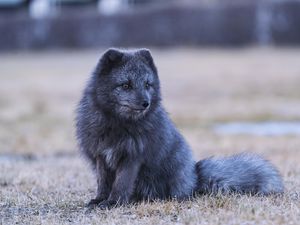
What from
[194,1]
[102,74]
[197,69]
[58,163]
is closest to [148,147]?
[102,74]

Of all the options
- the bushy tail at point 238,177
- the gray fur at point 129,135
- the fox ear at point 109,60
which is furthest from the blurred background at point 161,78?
the fox ear at point 109,60

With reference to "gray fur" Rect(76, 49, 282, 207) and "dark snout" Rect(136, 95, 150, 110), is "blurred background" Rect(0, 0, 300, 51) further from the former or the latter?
"dark snout" Rect(136, 95, 150, 110)

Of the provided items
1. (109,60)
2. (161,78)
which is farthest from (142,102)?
(161,78)

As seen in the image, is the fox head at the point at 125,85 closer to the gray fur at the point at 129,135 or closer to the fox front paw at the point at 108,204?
the gray fur at the point at 129,135

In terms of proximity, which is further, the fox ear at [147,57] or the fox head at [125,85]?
the fox ear at [147,57]

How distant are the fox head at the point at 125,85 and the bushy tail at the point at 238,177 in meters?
1.21

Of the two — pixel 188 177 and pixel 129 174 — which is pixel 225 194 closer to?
pixel 188 177

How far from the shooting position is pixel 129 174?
25.3ft

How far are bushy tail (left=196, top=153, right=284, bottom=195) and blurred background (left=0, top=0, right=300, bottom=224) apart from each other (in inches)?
15.4

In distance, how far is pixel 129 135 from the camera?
7.72 m

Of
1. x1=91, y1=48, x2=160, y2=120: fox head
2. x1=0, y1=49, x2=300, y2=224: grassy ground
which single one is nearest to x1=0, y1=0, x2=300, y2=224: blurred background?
x1=0, y1=49, x2=300, y2=224: grassy ground

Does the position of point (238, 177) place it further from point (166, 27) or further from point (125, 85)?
point (166, 27)

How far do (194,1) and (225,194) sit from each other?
125 feet

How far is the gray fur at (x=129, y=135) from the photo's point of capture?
25.2 ft
